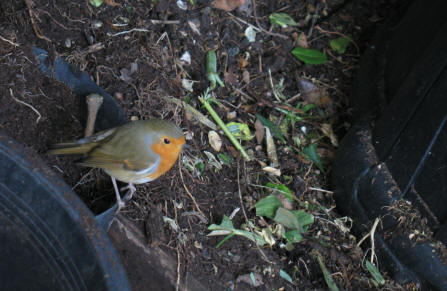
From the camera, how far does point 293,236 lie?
240cm

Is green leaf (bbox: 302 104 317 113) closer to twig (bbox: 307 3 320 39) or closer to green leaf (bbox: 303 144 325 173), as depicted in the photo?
green leaf (bbox: 303 144 325 173)

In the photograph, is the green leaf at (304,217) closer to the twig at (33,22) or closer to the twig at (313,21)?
the twig at (313,21)

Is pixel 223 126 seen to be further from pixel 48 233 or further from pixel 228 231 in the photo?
pixel 48 233

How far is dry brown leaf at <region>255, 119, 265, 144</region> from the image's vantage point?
278cm

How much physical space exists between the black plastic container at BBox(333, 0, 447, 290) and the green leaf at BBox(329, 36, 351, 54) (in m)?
0.59

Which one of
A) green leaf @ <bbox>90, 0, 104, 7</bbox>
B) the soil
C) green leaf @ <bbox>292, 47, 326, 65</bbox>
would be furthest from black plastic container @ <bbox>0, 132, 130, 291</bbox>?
green leaf @ <bbox>292, 47, 326, 65</bbox>

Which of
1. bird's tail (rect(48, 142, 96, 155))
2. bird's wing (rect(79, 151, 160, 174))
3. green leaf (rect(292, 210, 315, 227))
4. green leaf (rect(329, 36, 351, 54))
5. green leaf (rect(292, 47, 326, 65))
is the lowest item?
green leaf (rect(292, 210, 315, 227))

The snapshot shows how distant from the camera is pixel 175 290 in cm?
207

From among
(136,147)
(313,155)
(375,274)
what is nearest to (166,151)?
(136,147)

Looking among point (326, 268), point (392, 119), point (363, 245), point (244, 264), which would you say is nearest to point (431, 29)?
point (392, 119)

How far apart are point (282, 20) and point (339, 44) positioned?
470 millimetres

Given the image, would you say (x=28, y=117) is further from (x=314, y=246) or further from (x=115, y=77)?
(x=314, y=246)

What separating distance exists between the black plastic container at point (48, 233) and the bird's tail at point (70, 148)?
1.14ft

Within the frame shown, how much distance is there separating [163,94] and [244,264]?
1022mm
